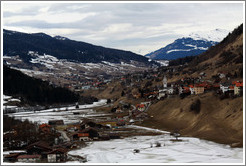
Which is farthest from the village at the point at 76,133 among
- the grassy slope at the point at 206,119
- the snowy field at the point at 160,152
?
the grassy slope at the point at 206,119

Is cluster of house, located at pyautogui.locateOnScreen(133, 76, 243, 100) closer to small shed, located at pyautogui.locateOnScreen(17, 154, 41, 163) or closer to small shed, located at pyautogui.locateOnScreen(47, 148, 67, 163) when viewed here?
small shed, located at pyautogui.locateOnScreen(47, 148, 67, 163)

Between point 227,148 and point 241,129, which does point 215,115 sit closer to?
point 241,129

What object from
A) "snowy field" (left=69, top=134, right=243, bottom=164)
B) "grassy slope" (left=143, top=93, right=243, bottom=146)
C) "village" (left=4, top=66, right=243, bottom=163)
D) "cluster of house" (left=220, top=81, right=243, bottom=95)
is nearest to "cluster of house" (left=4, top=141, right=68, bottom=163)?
"village" (left=4, top=66, right=243, bottom=163)

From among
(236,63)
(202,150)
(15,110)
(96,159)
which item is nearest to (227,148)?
(202,150)

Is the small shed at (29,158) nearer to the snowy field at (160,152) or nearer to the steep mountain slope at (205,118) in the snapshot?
the snowy field at (160,152)

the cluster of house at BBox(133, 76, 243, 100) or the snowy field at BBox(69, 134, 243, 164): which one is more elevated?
the cluster of house at BBox(133, 76, 243, 100)

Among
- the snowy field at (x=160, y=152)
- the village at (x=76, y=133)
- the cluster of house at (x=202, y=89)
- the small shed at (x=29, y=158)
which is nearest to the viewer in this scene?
the snowy field at (x=160, y=152)

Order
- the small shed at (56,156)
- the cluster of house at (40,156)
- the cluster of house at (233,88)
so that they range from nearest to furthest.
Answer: the cluster of house at (40,156) < the small shed at (56,156) < the cluster of house at (233,88)

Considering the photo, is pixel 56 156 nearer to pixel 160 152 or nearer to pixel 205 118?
pixel 160 152
